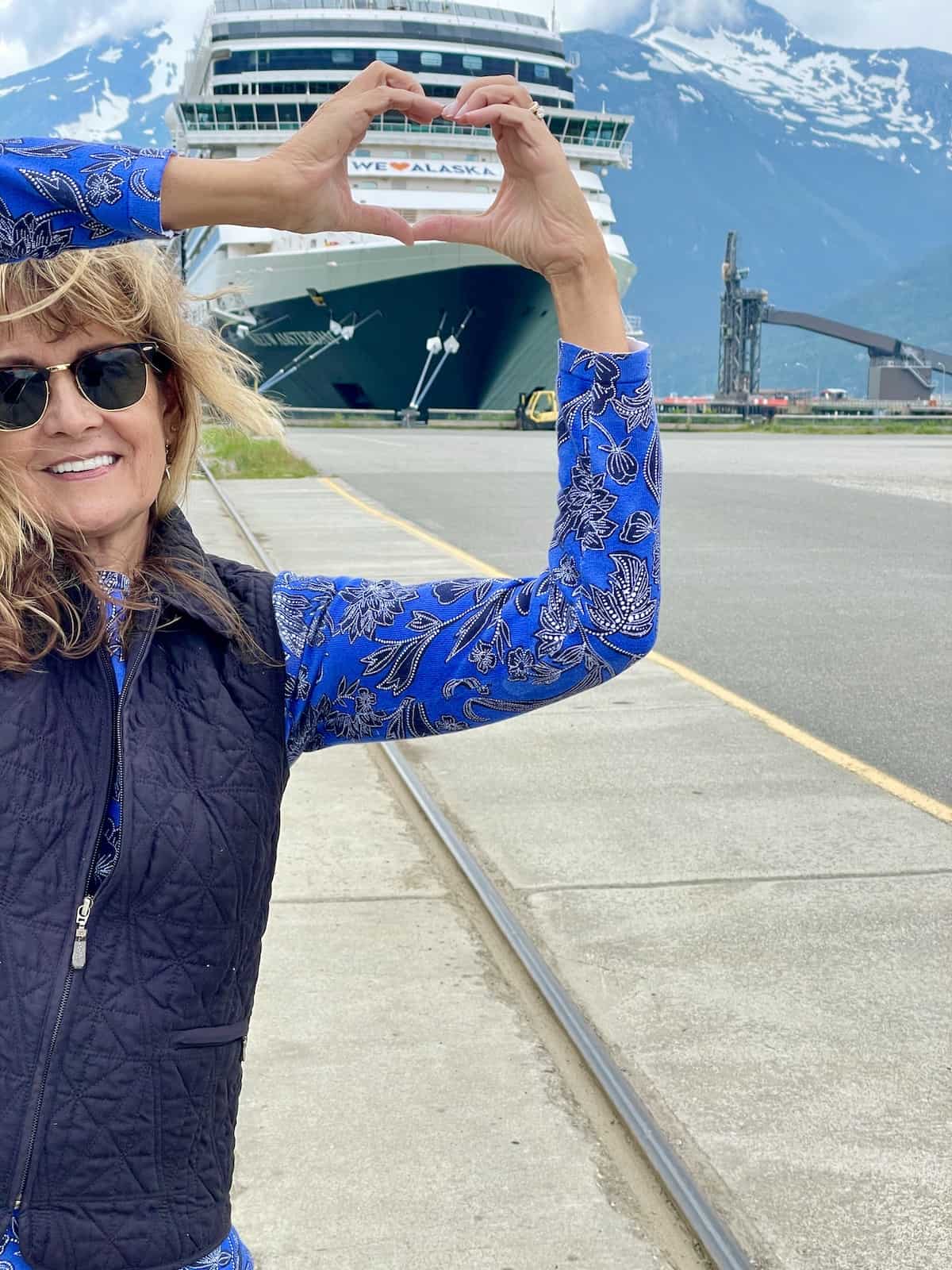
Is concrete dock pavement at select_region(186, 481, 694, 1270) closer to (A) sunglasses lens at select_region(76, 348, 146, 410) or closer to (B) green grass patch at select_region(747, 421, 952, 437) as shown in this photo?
(A) sunglasses lens at select_region(76, 348, 146, 410)

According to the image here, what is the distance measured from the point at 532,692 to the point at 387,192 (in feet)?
152

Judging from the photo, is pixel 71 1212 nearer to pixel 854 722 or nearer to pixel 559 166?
pixel 559 166

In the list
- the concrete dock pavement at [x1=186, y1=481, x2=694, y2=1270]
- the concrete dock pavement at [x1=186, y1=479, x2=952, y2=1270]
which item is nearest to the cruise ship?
the concrete dock pavement at [x1=186, y1=479, x2=952, y2=1270]

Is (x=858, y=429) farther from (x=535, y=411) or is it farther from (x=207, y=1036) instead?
(x=207, y=1036)

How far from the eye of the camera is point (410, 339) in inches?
2041

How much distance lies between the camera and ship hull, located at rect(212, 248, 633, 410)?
4950cm

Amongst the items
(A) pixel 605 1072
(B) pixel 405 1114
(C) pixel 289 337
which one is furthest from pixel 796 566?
(C) pixel 289 337

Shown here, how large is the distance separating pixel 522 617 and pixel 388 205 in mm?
47916

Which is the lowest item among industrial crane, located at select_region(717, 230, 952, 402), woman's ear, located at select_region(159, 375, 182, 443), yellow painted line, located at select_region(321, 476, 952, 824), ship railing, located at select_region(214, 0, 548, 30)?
industrial crane, located at select_region(717, 230, 952, 402)

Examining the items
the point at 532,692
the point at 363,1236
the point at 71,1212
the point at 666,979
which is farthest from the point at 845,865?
the point at 71,1212

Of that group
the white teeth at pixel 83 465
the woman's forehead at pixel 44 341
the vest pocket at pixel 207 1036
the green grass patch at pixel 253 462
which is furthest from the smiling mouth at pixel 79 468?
the green grass patch at pixel 253 462

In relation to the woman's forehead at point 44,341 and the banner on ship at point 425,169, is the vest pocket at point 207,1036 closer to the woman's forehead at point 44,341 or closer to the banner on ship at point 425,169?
the woman's forehead at point 44,341

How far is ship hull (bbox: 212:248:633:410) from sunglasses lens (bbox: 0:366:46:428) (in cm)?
4725

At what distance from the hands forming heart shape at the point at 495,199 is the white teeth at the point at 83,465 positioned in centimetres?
35
